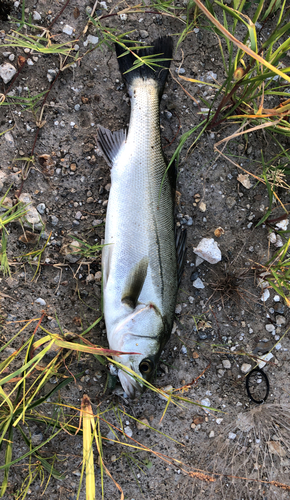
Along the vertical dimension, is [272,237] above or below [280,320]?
above

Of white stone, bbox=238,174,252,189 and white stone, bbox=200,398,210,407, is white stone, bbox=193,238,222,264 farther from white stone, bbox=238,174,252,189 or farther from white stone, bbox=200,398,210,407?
white stone, bbox=200,398,210,407

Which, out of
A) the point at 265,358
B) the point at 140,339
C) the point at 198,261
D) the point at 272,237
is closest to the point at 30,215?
the point at 140,339

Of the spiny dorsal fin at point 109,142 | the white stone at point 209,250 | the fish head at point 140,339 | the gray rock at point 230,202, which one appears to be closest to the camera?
the fish head at point 140,339

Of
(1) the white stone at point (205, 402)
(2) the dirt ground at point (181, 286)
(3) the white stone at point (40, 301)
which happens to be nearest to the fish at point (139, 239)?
(2) the dirt ground at point (181, 286)

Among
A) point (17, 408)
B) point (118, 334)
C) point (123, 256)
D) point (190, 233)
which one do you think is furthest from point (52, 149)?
point (17, 408)

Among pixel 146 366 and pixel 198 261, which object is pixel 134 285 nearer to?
pixel 146 366

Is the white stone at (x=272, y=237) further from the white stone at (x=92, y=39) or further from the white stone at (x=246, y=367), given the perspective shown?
the white stone at (x=92, y=39)
